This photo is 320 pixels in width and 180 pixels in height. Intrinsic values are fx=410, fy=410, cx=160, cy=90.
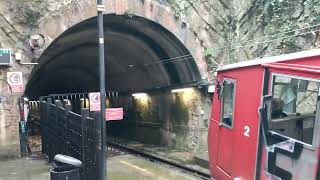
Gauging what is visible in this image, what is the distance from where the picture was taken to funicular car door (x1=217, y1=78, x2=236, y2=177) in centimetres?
776

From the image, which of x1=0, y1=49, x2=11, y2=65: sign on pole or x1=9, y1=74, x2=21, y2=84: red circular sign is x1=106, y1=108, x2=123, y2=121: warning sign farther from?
x1=0, y1=49, x2=11, y2=65: sign on pole

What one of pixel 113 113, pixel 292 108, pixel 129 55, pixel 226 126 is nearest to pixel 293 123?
pixel 292 108

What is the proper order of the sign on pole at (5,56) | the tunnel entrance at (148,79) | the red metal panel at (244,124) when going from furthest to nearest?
the tunnel entrance at (148,79) < the sign on pole at (5,56) < the red metal panel at (244,124)

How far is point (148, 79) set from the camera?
2042 centimetres

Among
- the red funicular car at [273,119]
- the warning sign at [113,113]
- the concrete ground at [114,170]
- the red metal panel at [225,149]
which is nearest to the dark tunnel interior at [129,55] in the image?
the concrete ground at [114,170]

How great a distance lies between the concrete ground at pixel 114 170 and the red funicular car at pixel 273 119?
14.2 feet

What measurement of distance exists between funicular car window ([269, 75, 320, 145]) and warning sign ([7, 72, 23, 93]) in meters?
9.67

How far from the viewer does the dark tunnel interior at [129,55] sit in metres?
16.7

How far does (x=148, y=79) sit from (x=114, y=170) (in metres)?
8.38

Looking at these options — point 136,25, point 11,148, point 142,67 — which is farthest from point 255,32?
point 11,148

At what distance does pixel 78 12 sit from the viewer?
47.2 feet

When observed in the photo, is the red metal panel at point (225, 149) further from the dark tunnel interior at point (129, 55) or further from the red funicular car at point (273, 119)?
the dark tunnel interior at point (129, 55)

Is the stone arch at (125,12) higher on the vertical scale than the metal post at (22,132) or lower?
higher

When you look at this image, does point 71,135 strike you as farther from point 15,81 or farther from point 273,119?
point 273,119
